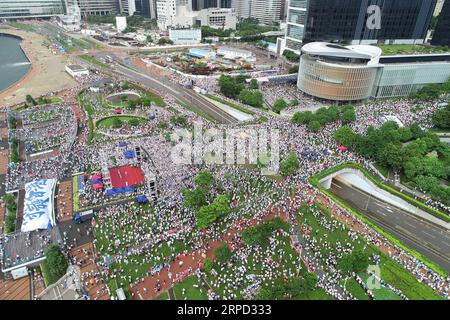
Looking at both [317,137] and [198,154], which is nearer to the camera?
[198,154]

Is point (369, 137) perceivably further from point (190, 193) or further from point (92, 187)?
point (92, 187)

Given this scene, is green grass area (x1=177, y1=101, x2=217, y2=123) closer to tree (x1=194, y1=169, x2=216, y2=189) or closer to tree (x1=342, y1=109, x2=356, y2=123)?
tree (x1=194, y1=169, x2=216, y2=189)

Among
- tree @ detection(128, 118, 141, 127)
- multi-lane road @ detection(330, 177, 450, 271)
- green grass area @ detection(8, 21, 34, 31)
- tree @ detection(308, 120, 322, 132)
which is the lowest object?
multi-lane road @ detection(330, 177, 450, 271)

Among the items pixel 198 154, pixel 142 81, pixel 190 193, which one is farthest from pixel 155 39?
pixel 190 193

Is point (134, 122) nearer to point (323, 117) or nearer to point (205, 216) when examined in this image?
point (205, 216)

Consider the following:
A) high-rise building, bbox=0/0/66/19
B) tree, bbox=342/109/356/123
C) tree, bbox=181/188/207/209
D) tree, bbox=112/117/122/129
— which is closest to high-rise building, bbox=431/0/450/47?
tree, bbox=342/109/356/123
